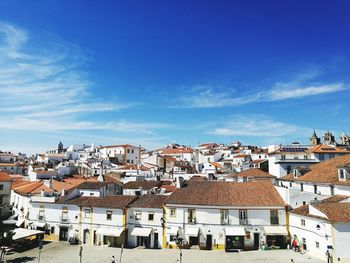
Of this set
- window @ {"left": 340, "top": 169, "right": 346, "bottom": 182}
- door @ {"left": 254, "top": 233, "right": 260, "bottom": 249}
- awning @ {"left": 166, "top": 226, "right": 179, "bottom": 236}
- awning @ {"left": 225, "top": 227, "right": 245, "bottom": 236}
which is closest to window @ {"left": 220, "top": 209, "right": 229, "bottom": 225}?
awning @ {"left": 225, "top": 227, "right": 245, "bottom": 236}

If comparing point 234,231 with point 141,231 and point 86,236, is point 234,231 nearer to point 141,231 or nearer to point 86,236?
point 141,231

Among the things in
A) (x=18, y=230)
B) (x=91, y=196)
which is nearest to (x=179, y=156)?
(x=91, y=196)

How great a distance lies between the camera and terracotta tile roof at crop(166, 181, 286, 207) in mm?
39281

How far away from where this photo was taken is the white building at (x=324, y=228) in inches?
1172

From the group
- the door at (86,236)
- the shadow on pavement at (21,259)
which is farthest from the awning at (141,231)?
the shadow on pavement at (21,259)

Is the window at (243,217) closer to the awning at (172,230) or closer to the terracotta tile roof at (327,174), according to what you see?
the awning at (172,230)

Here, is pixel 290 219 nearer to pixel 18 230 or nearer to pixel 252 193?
pixel 252 193

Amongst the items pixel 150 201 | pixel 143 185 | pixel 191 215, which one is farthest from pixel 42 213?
pixel 191 215

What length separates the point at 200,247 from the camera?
126 feet

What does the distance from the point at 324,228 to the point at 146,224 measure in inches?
837

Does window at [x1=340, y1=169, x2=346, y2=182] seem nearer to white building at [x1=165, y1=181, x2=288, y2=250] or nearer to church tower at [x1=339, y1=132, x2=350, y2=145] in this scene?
white building at [x1=165, y1=181, x2=288, y2=250]

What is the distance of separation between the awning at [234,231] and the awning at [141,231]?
9881 mm

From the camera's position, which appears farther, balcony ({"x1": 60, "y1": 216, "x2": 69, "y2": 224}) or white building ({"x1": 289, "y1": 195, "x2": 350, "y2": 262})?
balcony ({"x1": 60, "y1": 216, "x2": 69, "y2": 224})

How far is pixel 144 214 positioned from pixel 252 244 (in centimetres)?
1413
